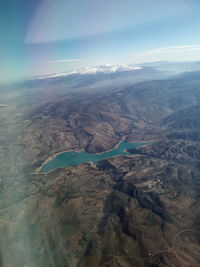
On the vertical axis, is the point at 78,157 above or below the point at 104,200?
below

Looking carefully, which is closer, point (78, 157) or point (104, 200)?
point (104, 200)

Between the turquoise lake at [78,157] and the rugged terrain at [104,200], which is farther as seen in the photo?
the turquoise lake at [78,157]

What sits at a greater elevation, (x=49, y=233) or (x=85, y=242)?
(x=49, y=233)

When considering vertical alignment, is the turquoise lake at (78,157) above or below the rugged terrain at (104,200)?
below

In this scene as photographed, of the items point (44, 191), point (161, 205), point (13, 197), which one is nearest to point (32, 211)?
point (13, 197)

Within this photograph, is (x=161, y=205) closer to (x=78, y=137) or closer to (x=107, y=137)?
(x=107, y=137)
